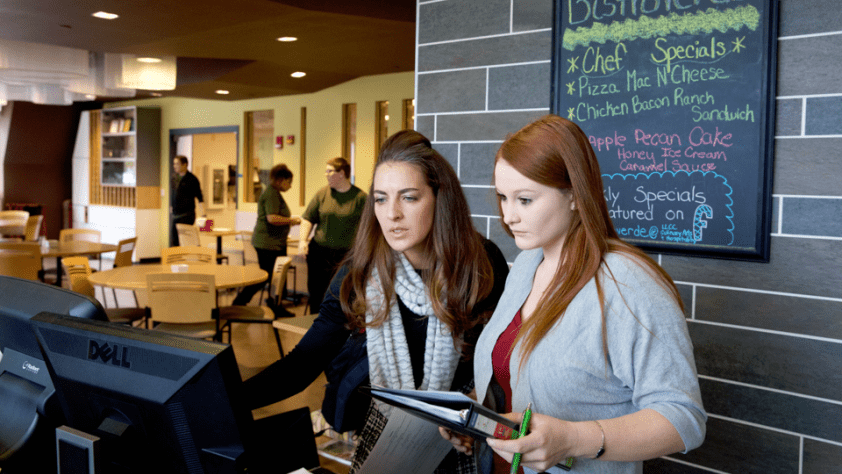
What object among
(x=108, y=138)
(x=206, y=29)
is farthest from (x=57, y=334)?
(x=108, y=138)

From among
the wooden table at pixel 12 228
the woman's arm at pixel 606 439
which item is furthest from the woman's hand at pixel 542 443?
the wooden table at pixel 12 228

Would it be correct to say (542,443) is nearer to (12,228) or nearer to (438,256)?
(438,256)

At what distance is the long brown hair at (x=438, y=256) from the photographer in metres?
1.60

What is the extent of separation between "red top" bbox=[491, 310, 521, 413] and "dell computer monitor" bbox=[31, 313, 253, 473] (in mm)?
621

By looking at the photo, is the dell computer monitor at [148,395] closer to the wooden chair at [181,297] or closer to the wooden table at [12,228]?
the wooden chair at [181,297]

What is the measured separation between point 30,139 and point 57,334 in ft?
42.2

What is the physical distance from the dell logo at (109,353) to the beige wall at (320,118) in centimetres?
654

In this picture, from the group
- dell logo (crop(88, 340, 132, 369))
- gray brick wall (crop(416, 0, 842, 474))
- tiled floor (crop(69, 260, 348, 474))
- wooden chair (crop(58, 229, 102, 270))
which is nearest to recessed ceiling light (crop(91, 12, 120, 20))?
tiled floor (crop(69, 260, 348, 474))

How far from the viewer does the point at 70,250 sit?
6.25 m

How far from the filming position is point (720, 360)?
2.03 m

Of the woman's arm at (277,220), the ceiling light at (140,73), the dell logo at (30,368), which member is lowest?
the dell logo at (30,368)

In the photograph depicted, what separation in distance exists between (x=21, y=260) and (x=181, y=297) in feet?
8.07

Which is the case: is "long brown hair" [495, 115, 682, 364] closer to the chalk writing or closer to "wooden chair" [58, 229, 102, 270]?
the chalk writing

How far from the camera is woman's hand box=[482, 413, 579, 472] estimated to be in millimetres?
985
